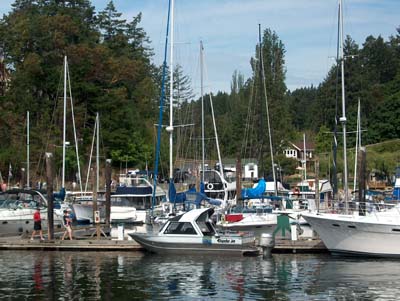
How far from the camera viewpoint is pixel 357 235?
37.7m

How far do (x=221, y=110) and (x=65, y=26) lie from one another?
100 m

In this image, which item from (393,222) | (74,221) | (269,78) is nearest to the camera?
(393,222)

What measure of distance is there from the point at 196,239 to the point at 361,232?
7.67 meters

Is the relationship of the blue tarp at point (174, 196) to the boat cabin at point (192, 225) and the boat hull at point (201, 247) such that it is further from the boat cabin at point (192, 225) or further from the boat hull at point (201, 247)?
the boat hull at point (201, 247)

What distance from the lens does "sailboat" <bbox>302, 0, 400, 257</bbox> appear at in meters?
36.8

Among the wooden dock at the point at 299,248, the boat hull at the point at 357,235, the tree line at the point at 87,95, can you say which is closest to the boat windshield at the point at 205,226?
the wooden dock at the point at 299,248

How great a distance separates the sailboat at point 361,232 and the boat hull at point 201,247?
11.3 feet

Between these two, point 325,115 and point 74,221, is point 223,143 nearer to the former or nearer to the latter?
point 325,115

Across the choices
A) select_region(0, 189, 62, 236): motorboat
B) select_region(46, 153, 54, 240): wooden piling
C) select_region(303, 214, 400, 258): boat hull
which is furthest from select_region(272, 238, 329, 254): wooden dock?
select_region(0, 189, 62, 236): motorboat

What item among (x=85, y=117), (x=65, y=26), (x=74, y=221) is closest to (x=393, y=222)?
(x=74, y=221)

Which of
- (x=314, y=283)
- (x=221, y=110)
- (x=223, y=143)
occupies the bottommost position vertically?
(x=314, y=283)

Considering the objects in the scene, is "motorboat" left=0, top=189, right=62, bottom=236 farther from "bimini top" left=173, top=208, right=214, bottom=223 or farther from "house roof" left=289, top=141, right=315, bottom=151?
"house roof" left=289, top=141, right=315, bottom=151

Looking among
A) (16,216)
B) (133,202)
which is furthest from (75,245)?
(133,202)

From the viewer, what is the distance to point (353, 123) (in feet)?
369
